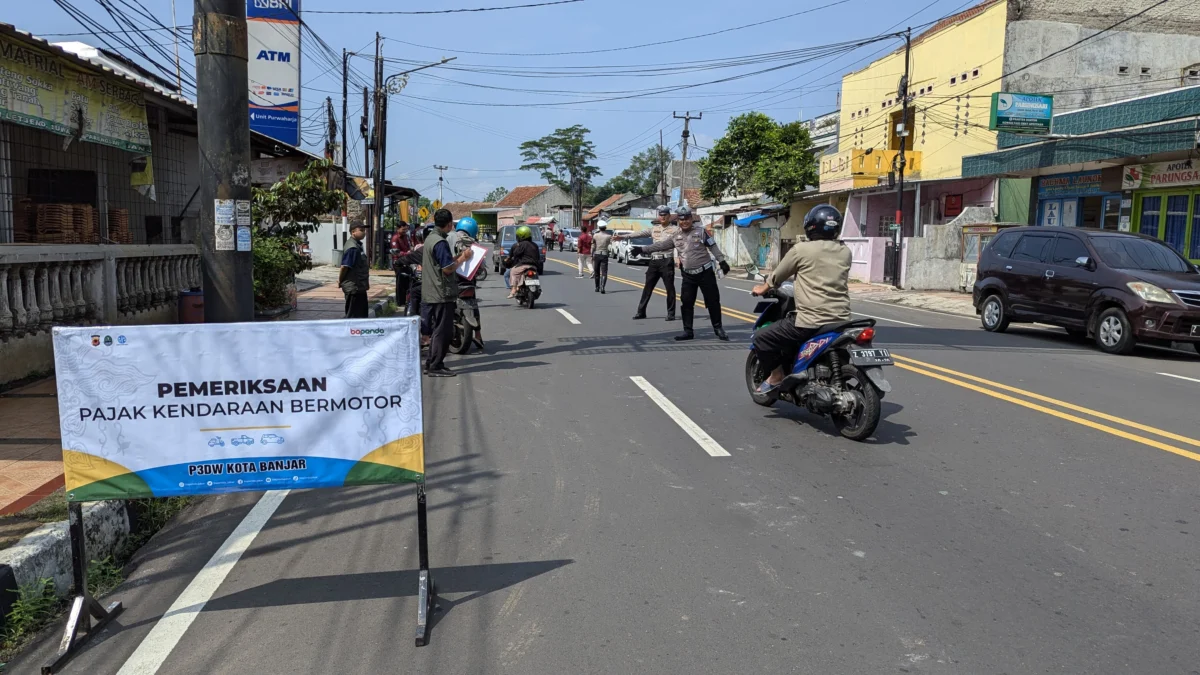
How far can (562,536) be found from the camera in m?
4.82

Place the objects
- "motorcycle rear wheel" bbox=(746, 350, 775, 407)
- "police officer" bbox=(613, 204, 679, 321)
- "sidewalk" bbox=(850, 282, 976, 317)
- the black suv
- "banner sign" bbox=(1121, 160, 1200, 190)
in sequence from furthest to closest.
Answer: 1. "sidewalk" bbox=(850, 282, 976, 317)
2. "banner sign" bbox=(1121, 160, 1200, 190)
3. "police officer" bbox=(613, 204, 679, 321)
4. the black suv
5. "motorcycle rear wheel" bbox=(746, 350, 775, 407)

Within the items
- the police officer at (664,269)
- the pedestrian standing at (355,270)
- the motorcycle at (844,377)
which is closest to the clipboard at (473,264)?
the pedestrian standing at (355,270)

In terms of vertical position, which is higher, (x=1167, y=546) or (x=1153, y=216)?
(x=1153, y=216)

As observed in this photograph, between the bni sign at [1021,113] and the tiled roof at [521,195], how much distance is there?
78494mm

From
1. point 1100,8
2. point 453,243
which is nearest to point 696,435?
point 453,243

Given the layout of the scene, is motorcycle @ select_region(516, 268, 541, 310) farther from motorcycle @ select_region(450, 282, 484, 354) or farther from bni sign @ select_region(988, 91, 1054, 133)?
bni sign @ select_region(988, 91, 1054, 133)

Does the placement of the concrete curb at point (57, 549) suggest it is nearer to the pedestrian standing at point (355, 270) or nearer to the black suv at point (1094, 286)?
the pedestrian standing at point (355, 270)

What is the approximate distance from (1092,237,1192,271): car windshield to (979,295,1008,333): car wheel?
1.87 metres

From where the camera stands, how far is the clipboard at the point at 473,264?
10648mm

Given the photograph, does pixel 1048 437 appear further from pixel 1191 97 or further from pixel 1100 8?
pixel 1100 8

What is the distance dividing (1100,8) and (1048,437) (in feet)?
87.4

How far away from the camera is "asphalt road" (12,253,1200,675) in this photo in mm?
3572

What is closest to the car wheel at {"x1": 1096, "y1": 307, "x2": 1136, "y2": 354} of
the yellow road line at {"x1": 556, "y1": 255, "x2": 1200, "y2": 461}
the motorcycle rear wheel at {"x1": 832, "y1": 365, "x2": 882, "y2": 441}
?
the yellow road line at {"x1": 556, "y1": 255, "x2": 1200, "y2": 461}

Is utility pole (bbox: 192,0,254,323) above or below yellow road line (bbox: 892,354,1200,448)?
above
